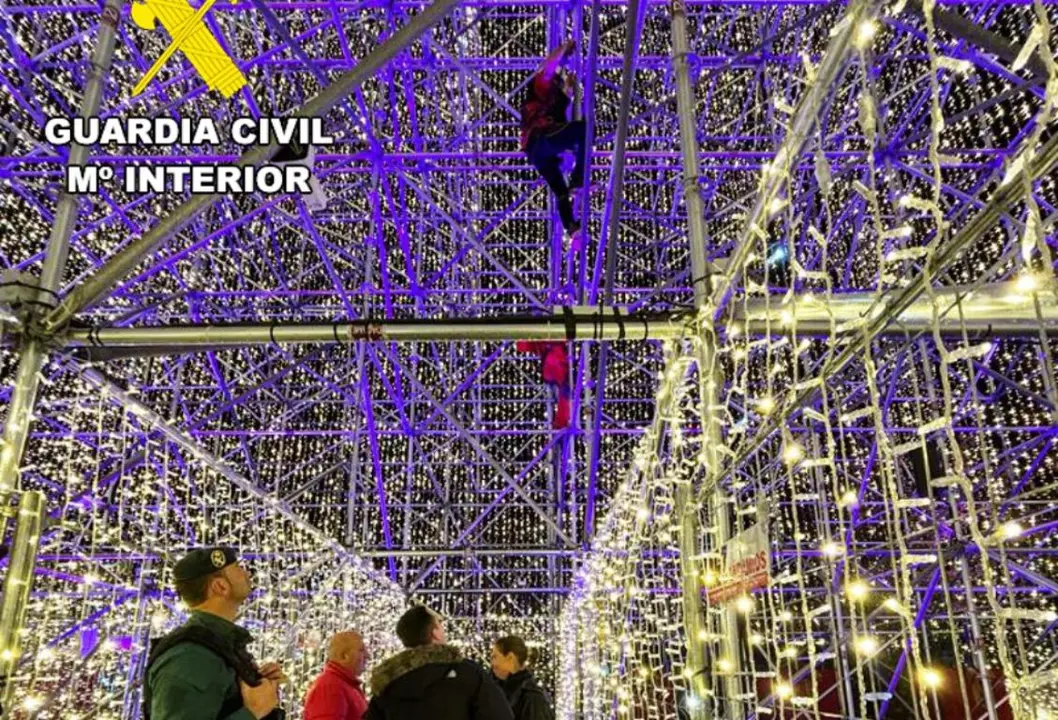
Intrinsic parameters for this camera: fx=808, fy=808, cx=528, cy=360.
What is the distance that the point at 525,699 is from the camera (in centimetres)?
393

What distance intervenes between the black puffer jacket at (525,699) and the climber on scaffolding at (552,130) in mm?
3444

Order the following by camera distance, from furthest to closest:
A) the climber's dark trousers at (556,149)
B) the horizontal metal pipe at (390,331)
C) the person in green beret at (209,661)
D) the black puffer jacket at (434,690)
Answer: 1. the climber's dark trousers at (556,149)
2. the horizontal metal pipe at (390,331)
3. the black puffer jacket at (434,690)
4. the person in green beret at (209,661)

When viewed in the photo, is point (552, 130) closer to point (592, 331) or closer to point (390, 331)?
point (592, 331)

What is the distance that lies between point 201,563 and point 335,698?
1737mm

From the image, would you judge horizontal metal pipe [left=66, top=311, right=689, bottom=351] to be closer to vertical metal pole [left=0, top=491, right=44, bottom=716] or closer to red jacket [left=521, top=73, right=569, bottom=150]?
vertical metal pole [left=0, top=491, right=44, bottom=716]

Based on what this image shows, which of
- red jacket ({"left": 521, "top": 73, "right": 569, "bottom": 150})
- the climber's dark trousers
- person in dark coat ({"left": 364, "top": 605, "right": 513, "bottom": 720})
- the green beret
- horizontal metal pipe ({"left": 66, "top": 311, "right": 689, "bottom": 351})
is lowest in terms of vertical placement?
person in dark coat ({"left": 364, "top": 605, "right": 513, "bottom": 720})

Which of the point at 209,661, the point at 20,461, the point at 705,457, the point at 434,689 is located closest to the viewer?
the point at 209,661

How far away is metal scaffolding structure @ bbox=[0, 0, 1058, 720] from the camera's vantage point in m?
2.48

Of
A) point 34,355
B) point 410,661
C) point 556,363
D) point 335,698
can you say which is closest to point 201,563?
point 410,661

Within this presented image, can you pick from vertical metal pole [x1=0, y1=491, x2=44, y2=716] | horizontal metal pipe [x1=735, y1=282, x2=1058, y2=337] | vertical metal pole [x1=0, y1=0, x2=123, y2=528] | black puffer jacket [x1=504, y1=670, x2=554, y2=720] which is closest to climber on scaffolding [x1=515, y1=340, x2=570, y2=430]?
vertical metal pole [x1=0, y1=0, x2=123, y2=528]

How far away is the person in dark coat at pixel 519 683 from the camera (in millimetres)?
3896

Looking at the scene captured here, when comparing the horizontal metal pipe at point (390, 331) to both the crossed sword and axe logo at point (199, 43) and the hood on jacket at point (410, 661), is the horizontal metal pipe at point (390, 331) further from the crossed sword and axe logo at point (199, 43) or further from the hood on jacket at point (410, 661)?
the crossed sword and axe logo at point (199, 43)

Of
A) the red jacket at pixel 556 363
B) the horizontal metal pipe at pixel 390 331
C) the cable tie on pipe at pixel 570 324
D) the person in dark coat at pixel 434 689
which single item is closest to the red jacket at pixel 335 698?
the person in dark coat at pixel 434 689

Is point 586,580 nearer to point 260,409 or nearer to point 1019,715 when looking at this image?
point 260,409
